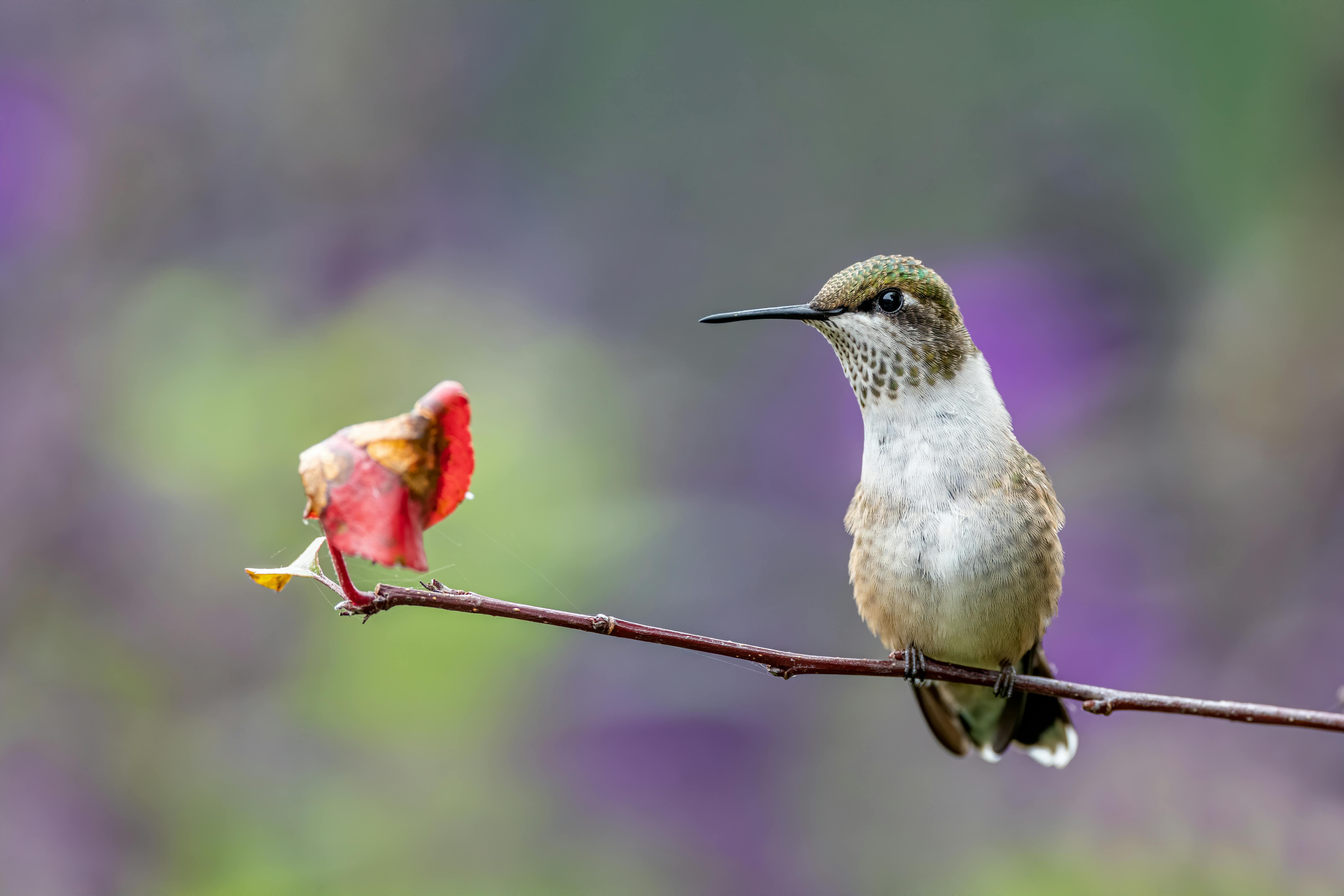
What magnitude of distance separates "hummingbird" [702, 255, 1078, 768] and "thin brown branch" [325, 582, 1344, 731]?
25 cm

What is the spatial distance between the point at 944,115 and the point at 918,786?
262 centimetres

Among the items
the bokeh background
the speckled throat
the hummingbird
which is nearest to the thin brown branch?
the hummingbird

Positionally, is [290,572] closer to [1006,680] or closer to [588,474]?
[1006,680]

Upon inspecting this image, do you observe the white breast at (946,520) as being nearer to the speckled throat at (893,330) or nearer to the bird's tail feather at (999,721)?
the speckled throat at (893,330)

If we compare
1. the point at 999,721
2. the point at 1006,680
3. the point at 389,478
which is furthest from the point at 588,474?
the point at 389,478

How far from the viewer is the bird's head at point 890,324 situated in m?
1.23

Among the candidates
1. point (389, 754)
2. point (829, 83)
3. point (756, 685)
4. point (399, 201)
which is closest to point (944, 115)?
point (829, 83)

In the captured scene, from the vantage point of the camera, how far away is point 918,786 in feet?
8.65

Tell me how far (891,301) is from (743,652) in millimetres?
510

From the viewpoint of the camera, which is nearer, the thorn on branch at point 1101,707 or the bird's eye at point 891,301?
the thorn on branch at point 1101,707

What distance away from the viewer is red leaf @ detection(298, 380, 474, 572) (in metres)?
0.80

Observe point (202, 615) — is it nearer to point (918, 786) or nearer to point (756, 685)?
point (756, 685)

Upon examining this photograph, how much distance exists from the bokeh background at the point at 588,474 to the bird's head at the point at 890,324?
610mm

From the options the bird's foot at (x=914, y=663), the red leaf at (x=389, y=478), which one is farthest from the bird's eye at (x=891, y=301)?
the red leaf at (x=389, y=478)
